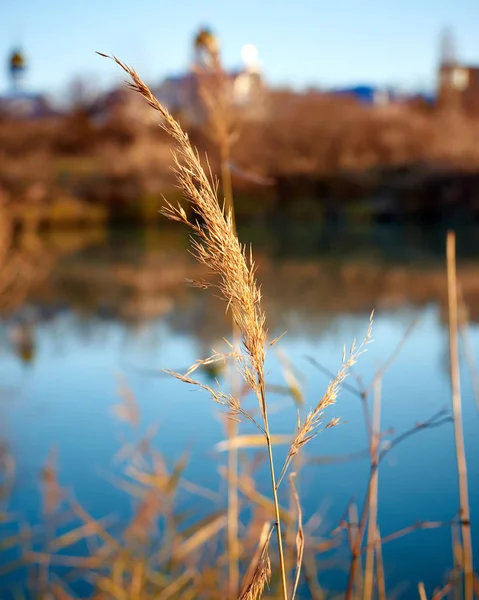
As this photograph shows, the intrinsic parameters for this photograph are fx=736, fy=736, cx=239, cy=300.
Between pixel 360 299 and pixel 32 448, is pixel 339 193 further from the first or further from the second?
pixel 32 448

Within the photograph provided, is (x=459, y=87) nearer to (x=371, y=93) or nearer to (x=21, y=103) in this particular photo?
(x=371, y=93)

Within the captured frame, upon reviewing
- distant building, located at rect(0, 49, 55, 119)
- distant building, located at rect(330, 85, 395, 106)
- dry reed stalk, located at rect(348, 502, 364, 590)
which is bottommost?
dry reed stalk, located at rect(348, 502, 364, 590)

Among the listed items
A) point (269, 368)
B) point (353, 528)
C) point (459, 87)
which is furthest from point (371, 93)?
point (353, 528)

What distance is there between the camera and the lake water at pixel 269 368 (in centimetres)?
343

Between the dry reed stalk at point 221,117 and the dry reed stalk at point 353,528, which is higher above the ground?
the dry reed stalk at point 221,117

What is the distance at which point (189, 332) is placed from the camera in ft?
22.3

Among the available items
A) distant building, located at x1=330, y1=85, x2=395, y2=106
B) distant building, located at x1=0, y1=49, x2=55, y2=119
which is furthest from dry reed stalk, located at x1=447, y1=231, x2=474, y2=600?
distant building, located at x1=330, y1=85, x2=395, y2=106

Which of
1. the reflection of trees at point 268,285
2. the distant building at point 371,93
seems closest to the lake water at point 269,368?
the reflection of trees at point 268,285

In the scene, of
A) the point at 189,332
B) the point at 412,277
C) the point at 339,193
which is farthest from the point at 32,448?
the point at 339,193

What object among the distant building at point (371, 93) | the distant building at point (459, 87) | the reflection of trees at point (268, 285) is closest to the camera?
the reflection of trees at point (268, 285)

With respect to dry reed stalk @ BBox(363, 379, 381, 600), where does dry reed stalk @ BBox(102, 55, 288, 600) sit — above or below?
above

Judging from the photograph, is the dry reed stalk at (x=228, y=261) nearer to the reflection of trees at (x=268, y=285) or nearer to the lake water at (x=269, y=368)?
the lake water at (x=269, y=368)

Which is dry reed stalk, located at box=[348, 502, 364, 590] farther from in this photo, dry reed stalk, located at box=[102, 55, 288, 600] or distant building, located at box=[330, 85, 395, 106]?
distant building, located at box=[330, 85, 395, 106]

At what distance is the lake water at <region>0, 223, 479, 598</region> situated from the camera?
135 inches
